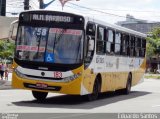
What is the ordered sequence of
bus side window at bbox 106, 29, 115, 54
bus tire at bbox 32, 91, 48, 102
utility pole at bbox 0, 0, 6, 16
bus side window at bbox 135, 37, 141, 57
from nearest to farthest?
bus tire at bbox 32, 91, 48, 102
bus side window at bbox 106, 29, 115, 54
bus side window at bbox 135, 37, 141, 57
utility pole at bbox 0, 0, 6, 16

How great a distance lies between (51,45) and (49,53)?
0.29 meters

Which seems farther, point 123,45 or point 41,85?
point 123,45

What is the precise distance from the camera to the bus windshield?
62.8 ft

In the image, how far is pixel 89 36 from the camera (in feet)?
65.1

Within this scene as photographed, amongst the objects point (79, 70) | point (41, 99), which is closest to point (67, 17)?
point (79, 70)

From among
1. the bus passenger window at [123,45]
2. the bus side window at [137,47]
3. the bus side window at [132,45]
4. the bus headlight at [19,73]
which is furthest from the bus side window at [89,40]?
the bus side window at [137,47]

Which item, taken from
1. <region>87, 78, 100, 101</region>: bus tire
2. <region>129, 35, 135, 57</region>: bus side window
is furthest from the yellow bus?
<region>129, 35, 135, 57</region>: bus side window

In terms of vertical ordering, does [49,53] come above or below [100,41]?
below

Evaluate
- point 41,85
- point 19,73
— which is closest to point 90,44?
point 41,85

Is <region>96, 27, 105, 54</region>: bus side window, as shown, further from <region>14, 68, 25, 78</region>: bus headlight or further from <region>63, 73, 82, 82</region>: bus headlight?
<region>14, 68, 25, 78</region>: bus headlight

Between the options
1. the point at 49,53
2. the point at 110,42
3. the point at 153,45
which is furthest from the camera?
the point at 153,45

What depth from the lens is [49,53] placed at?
1927 cm

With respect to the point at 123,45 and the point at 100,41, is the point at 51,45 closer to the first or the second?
the point at 100,41

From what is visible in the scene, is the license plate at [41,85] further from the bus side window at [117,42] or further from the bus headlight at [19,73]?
the bus side window at [117,42]
